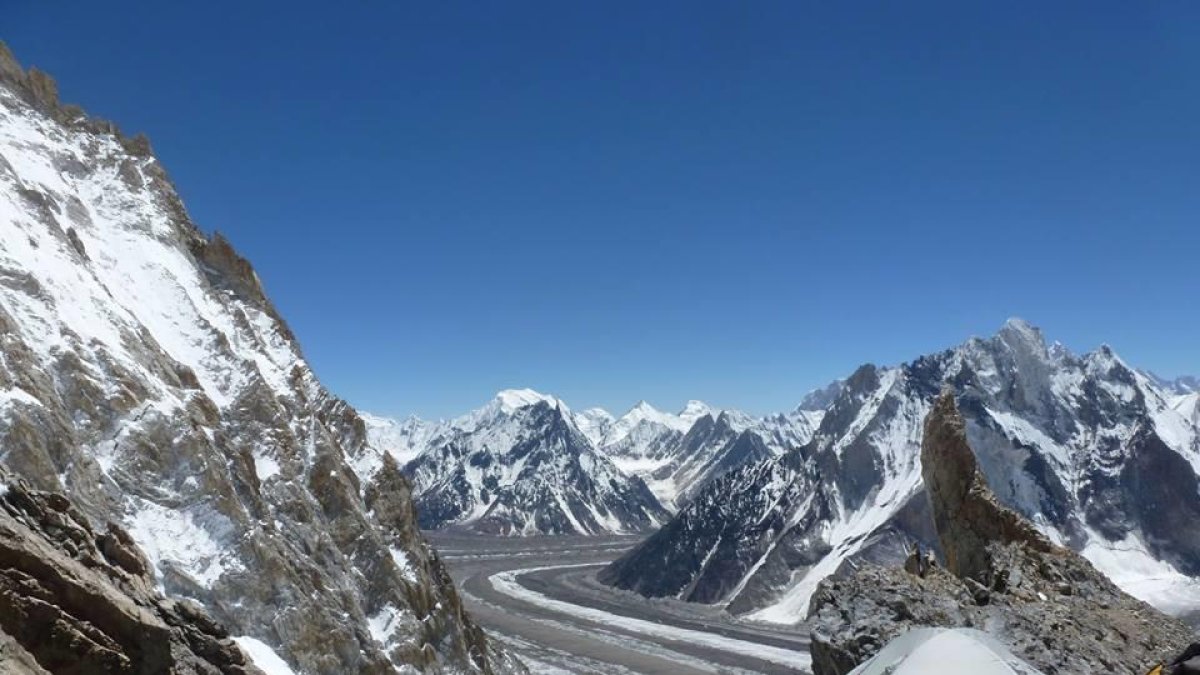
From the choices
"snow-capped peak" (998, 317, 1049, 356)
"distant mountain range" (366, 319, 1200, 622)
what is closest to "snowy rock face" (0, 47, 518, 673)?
"distant mountain range" (366, 319, 1200, 622)

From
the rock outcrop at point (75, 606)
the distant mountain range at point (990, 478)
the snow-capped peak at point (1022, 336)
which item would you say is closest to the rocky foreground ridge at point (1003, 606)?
the rock outcrop at point (75, 606)

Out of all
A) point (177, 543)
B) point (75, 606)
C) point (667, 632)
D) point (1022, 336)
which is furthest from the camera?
point (1022, 336)

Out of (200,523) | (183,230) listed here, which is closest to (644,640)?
(183,230)

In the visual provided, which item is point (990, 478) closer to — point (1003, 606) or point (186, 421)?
point (186, 421)

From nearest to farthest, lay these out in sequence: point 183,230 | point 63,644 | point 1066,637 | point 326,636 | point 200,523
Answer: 1. point 63,644
2. point 1066,637
3. point 200,523
4. point 326,636
5. point 183,230

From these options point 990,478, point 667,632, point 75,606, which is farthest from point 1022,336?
point 75,606

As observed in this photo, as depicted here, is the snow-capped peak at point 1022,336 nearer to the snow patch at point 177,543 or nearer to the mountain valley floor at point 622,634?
the mountain valley floor at point 622,634

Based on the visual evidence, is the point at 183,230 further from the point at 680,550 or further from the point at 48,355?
the point at 680,550
